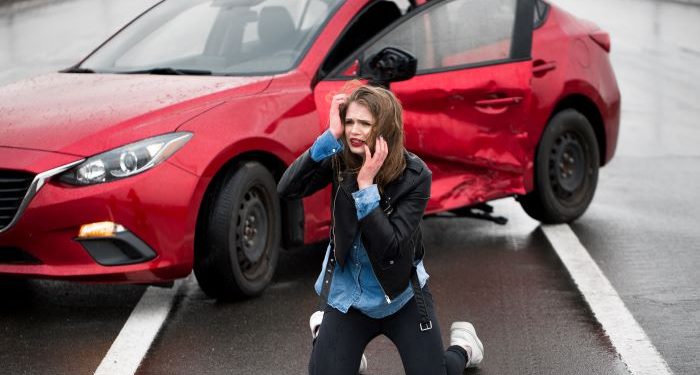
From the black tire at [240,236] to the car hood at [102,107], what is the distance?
1.38 feet

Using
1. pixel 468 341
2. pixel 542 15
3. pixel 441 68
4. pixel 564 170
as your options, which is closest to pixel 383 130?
pixel 468 341

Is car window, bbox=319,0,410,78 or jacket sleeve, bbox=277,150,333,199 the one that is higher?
jacket sleeve, bbox=277,150,333,199

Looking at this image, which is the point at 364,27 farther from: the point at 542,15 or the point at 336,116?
the point at 336,116

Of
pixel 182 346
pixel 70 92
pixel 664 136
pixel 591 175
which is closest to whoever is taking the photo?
pixel 182 346

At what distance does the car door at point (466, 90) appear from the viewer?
8188 millimetres

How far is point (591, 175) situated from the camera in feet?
31.6

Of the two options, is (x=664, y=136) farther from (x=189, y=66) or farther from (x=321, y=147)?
(x=321, y=147)

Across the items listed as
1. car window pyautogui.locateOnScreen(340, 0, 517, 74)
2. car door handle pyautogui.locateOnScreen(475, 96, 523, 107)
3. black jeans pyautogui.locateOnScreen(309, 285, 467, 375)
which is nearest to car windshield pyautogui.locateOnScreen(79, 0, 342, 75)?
car window pyautogui.locateOnScreen(340, 0, 517, 74)

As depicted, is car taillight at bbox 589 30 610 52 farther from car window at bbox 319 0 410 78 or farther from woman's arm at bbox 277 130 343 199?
woman's arm at bbox 277 130 343 199

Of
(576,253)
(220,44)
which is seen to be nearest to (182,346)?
(220,44)

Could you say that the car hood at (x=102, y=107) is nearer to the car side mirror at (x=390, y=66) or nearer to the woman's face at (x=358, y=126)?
the car side mirror at (x=390, y=66)

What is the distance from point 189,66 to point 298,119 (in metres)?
0.85

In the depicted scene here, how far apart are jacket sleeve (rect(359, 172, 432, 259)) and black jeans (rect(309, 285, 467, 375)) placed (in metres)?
0.31

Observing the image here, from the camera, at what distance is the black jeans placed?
5297 millimetres
